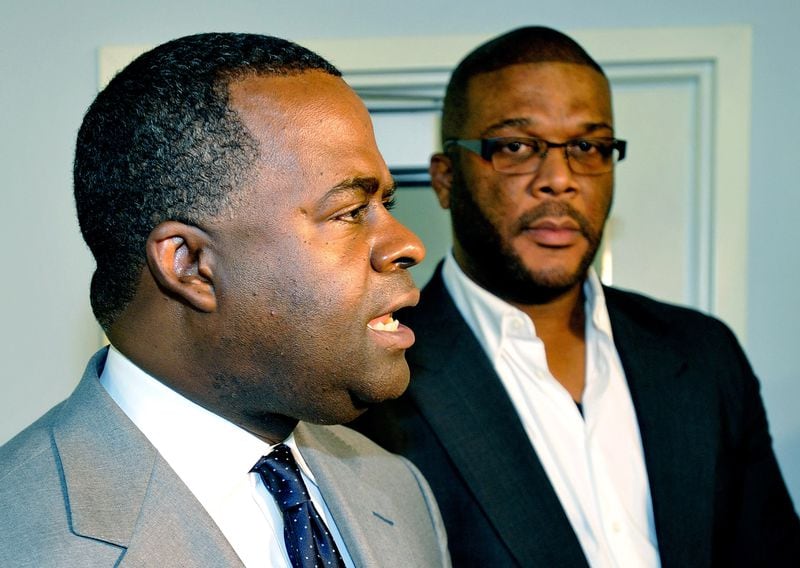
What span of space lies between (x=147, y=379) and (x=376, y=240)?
1.08 feet

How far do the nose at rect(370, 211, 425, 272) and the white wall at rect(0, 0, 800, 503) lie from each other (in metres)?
1.40

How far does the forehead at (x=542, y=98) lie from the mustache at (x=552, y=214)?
14 cm

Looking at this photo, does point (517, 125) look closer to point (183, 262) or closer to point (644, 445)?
point (644, 445)

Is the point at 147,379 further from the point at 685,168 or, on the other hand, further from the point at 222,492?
the point at 685,168

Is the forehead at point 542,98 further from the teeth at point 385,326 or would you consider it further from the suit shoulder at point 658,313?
the teeth at point 385,326

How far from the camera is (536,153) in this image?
1.73 m

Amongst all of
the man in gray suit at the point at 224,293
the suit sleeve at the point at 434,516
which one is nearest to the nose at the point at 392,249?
the man in gray suit at the point at 224,293

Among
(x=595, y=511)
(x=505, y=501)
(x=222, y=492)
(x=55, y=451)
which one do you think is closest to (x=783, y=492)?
(x=595, y=511)

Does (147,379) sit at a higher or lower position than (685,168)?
lower

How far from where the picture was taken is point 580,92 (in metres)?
1.75

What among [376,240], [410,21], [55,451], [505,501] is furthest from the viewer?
[410,21]

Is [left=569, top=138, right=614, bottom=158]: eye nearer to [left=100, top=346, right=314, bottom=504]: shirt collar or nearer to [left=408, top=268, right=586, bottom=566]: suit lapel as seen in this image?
[left=408, top=268, right=586, bottom=566]: suit lapel

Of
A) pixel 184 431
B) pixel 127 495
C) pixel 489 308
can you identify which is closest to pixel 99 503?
pixel 127 495

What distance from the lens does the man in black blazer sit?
1.60 metres
